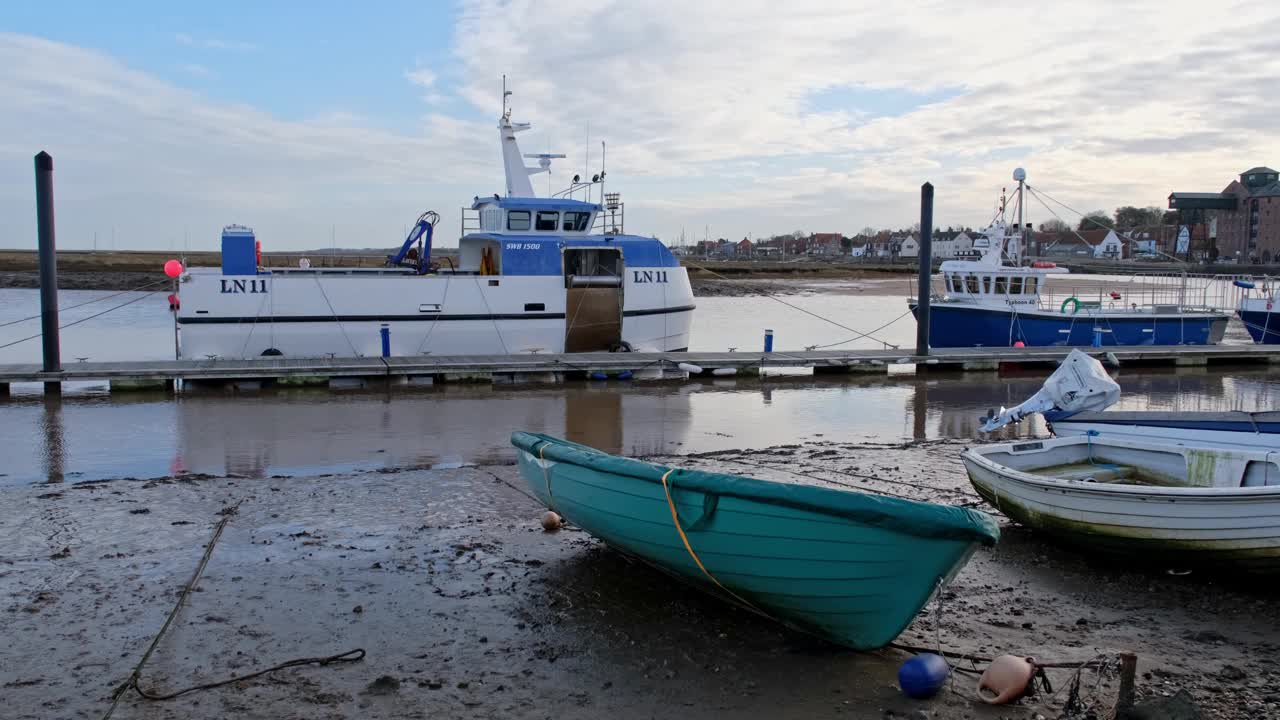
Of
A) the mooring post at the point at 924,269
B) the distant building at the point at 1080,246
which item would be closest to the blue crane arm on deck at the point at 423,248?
the mooring post at the point at 924,269

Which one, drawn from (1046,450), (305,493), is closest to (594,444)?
(305,493)

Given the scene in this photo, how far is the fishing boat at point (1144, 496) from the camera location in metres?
6.42

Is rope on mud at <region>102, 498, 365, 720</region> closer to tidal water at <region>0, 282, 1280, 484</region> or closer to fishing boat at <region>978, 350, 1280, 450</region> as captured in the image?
tidal water at <region>0, 282, 1280, 484</region>

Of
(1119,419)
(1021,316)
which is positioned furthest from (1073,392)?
(1021,316)

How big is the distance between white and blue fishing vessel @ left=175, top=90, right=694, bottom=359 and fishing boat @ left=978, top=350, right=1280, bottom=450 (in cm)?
1175

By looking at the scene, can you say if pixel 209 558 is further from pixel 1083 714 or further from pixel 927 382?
pixel 927 382

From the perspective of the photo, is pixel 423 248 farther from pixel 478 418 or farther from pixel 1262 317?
pixel 1262 317

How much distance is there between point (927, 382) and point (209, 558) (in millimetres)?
14937

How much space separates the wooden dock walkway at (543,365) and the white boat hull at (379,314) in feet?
2.62

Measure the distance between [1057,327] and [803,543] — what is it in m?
20.0

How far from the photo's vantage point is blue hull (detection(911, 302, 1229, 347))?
23031 mm

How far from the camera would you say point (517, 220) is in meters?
20.7

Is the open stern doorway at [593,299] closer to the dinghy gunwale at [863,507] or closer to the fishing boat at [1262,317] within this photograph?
the dinghy gunwale at [863,507]

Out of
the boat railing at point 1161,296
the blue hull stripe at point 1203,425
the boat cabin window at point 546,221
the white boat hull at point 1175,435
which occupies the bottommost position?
the white boat hull at point 1175,435
